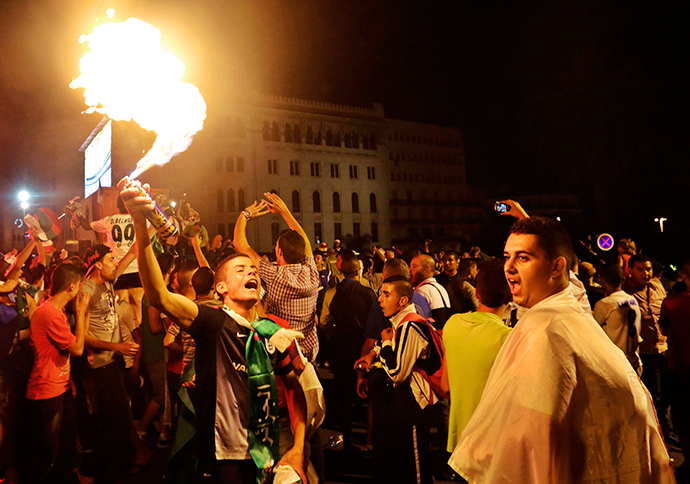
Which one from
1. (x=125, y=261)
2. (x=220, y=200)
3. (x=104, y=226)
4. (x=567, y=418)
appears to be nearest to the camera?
(x=567, y=418)

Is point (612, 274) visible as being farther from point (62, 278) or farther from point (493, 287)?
point (62, 278)

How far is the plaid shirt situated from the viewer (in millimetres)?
4500

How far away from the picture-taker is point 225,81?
52906 mm

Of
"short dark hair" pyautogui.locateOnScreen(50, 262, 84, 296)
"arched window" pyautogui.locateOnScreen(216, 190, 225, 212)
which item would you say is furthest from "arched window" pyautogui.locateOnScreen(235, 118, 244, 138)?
"short dark hair" pyautogui.locateOnScreen(50, 262, 84, 296)

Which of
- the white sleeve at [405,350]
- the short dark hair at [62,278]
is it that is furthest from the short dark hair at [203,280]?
the white sleeve at [405,350]

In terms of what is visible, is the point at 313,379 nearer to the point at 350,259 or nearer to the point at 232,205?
the point at 350,259

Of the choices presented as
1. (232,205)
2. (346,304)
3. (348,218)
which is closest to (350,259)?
(346,304)

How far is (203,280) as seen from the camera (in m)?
4.80

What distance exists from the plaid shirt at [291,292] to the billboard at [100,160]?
20994 mm

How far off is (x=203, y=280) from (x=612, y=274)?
14.1 ft

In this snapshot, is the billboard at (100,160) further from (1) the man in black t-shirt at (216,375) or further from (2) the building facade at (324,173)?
(1) the man in black t-shirt at (216,375)

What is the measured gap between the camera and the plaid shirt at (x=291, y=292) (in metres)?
4.50

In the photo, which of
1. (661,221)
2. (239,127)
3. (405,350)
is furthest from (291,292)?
(239,127)

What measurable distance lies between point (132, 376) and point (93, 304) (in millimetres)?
1059
